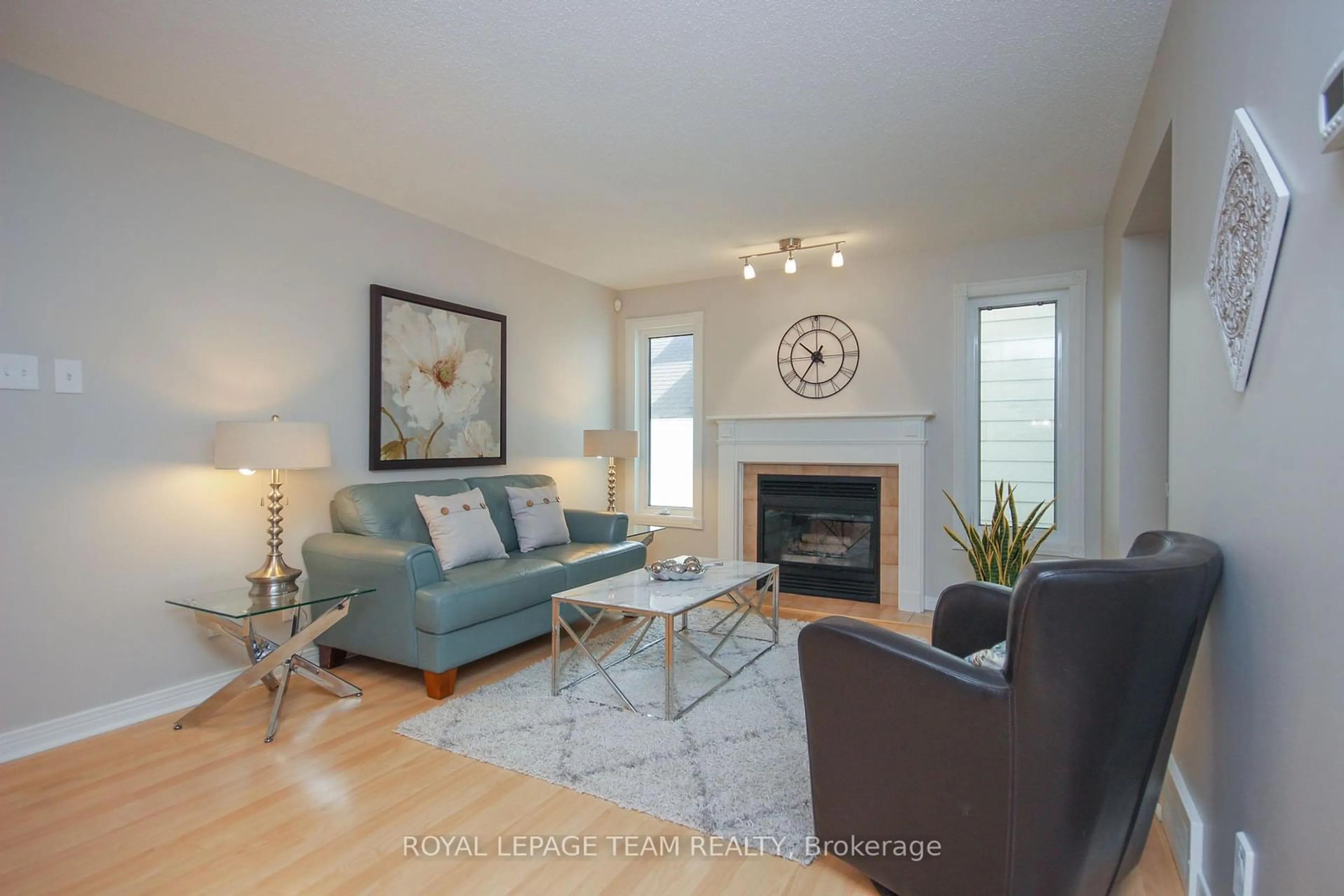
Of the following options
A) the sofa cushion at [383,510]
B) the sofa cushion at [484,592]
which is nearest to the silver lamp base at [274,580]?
the sofa cushion at [383,510]

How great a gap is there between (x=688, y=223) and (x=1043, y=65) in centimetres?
204

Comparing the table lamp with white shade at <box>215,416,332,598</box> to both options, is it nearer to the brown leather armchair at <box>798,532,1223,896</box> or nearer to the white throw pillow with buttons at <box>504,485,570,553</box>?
the white throw pillow with buttons at <box>504,485,570,553</box>

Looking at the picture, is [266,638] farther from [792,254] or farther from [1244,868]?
[792,254]

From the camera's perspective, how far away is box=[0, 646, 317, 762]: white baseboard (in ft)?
7.88

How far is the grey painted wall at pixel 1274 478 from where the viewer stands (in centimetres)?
97

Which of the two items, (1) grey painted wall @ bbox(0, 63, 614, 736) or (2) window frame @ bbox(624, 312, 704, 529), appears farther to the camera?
(2) window frame @ bbox(624, 312, 704, 529)

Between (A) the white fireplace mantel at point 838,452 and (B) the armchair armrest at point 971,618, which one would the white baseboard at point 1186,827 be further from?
(A) the white fireplace mantel at point 838,452

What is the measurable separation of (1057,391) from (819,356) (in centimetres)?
157

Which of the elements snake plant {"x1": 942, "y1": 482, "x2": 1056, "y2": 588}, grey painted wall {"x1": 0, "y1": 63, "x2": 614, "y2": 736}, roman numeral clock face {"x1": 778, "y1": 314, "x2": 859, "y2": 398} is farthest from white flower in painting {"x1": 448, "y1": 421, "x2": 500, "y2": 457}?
snake plant {"x1": 942, "y1": 482, "x2": 1056, "y2": 588}

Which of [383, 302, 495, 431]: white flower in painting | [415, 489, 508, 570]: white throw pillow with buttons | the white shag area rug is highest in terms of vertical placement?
[383, 302, 495, 431]: white flower in painting

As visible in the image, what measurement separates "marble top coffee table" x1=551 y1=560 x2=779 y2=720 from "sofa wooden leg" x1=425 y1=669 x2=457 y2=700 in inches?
17.7

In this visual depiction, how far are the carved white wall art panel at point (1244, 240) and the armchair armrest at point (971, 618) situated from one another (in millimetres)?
947

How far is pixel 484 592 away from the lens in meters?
3.07

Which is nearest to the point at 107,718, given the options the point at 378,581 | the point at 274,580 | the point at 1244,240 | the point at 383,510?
the point at 274,580
